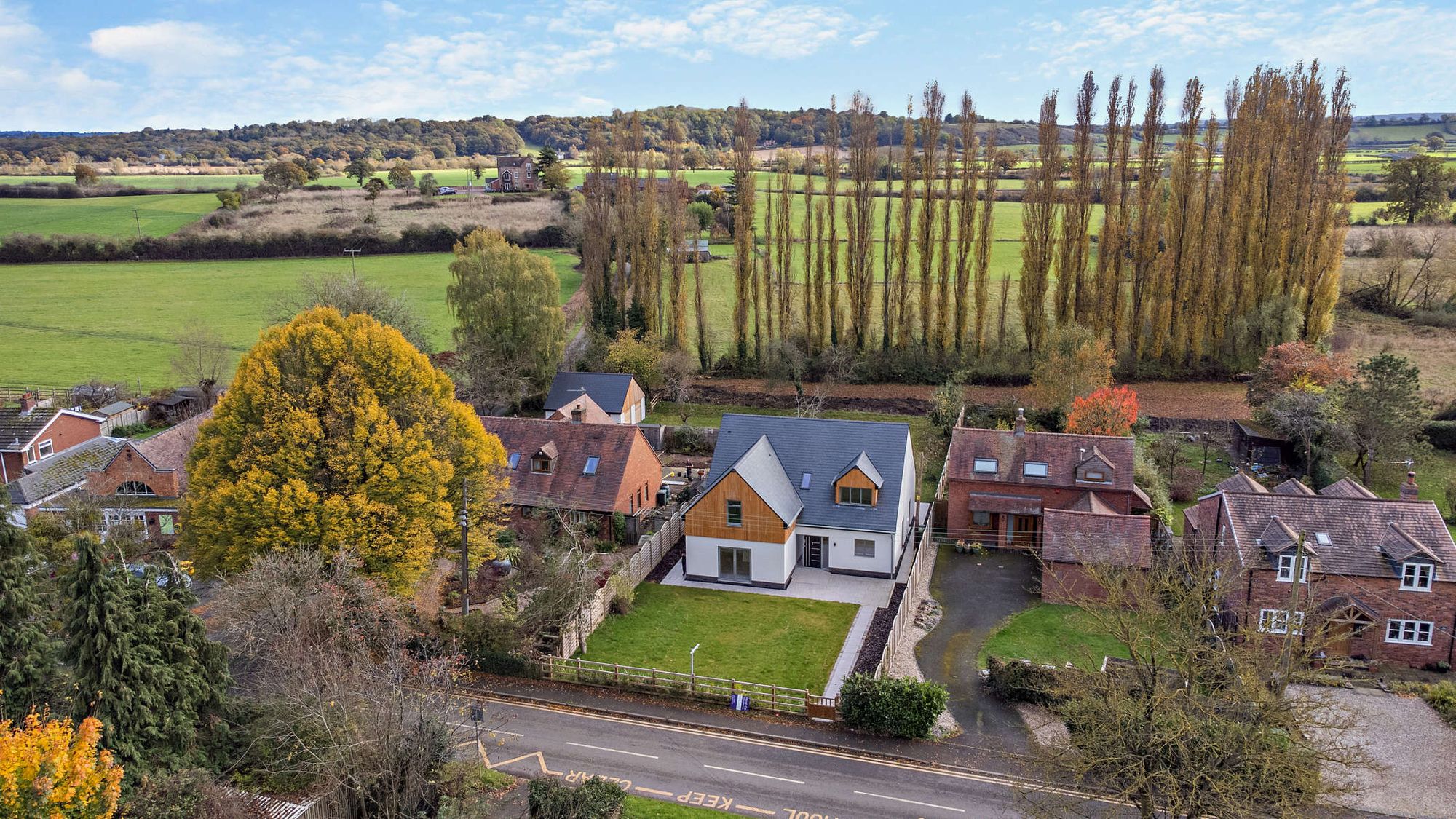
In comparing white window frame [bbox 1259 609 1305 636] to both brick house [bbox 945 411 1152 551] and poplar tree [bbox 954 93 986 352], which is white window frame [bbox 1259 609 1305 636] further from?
poplar tree [bbox 954 93 986 352]

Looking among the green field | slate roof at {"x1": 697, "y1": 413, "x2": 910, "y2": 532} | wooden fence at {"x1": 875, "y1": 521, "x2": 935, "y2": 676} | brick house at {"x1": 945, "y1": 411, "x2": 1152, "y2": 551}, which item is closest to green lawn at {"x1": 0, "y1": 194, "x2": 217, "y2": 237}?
the green field

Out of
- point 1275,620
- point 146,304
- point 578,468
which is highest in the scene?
point 146,304

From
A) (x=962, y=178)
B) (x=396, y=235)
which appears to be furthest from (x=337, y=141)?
(x=962, y=178)

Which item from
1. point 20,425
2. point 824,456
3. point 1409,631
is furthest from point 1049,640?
point 20,425

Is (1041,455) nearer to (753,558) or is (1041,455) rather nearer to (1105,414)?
(1105,414)

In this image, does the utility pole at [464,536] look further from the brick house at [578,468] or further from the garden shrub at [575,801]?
the garden shrub at [575,801]

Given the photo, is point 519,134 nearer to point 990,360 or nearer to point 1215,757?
point 990,360
